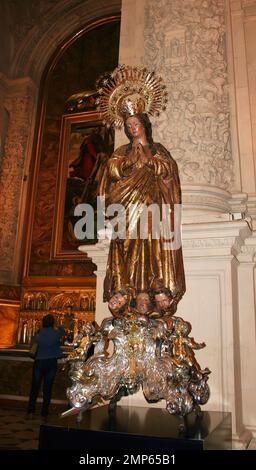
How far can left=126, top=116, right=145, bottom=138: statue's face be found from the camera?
3420 millimetres

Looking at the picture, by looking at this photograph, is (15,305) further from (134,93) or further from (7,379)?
(134,93)

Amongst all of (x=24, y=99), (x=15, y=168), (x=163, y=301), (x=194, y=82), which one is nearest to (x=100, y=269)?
(x=163, y=301)

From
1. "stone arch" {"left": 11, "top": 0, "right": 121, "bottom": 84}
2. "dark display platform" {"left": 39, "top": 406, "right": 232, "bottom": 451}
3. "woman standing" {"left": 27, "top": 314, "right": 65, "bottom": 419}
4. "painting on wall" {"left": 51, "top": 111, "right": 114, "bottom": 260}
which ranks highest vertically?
"stone arch" {"left": 11, "top": 0, "right": 121, "bottom": 84}

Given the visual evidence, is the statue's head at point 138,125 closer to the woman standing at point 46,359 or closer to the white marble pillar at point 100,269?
the white marble pillar at point 100,269

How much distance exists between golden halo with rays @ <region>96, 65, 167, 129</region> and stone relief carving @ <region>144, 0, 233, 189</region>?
566 mm

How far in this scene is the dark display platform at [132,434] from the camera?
6.70 ft

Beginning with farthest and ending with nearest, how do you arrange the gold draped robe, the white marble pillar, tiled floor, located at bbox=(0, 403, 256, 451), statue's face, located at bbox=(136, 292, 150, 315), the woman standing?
1. the woman standing
2. tiled floor, located at bbox=(0, 403, 256, 451)
3. the white marble pillar
4. the gold draped robe
5. statue's face, located at bbox=(136, 292, 150, 315)

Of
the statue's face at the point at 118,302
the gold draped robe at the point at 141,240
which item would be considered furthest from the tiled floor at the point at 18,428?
the gold draped robe at the point at 141,240

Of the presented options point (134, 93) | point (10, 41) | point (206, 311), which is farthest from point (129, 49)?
point (10, 41)

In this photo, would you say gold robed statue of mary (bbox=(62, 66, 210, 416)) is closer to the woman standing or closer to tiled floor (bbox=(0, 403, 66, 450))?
tiled floor (bbox=(0, 403, 66, 450))

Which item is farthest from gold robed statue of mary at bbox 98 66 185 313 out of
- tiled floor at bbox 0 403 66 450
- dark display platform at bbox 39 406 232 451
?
tiled floor at bbox 0 403 66 450
